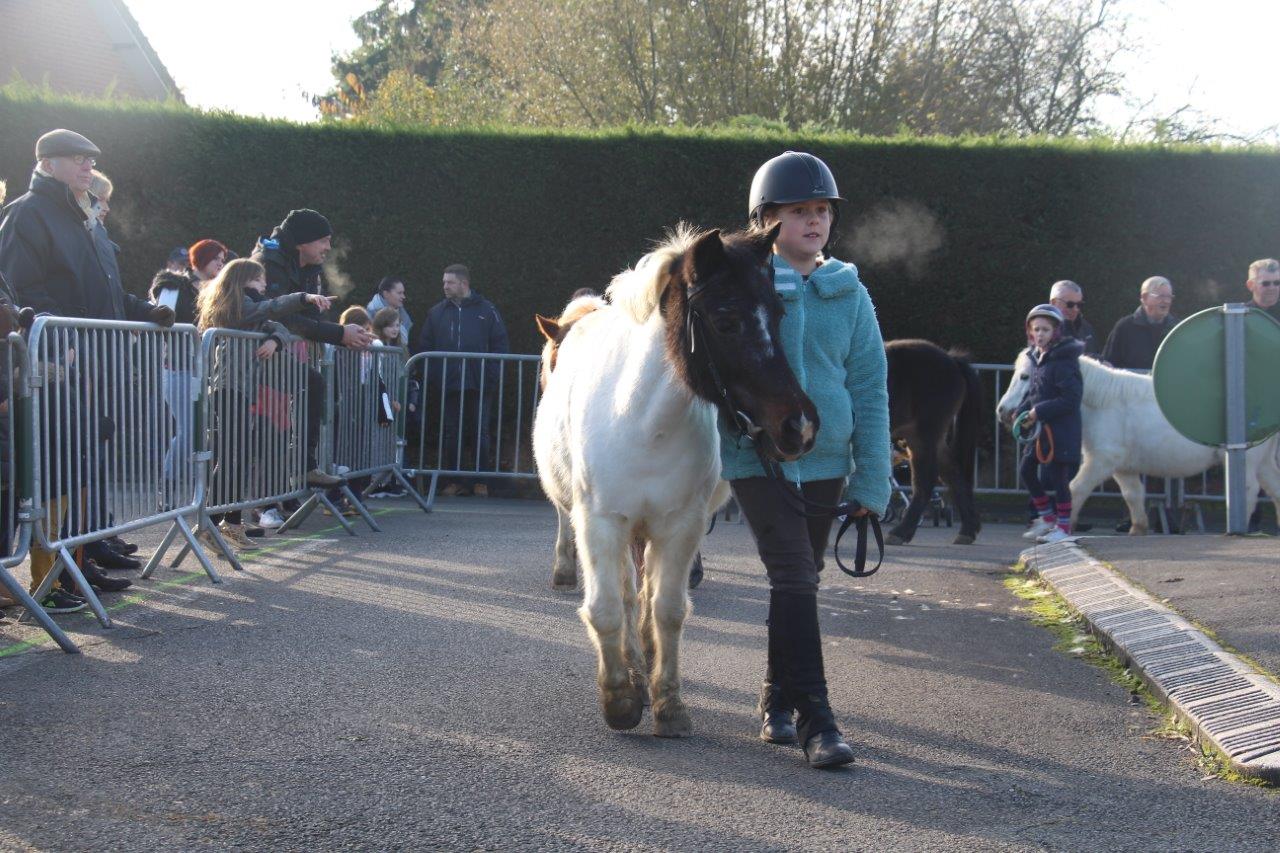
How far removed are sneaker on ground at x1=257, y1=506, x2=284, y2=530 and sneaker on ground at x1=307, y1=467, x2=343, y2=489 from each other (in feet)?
1.94

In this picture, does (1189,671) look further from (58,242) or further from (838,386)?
(58,242)

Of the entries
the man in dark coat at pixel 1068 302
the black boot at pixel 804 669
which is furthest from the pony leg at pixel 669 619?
the man in dark coat at pixel 1068 302

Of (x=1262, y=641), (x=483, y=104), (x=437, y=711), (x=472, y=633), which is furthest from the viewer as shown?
(x=483, y=104)

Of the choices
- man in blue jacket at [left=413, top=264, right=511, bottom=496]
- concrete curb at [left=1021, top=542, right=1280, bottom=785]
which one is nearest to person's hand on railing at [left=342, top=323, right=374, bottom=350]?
man in blue jacket at [left=413, top=264, right=511, bottom=496]

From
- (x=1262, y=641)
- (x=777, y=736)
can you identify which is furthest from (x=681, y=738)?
(x=1262, y=641)

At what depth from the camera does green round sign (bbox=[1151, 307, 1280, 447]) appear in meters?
9.30

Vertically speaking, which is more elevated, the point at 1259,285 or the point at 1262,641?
the point at 1259,285

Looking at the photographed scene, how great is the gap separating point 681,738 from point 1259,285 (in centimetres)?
934

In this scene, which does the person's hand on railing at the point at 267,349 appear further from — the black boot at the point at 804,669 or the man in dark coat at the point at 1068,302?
the man in dark coat at the point at 1068,302

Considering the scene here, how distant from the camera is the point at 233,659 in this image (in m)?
6.23

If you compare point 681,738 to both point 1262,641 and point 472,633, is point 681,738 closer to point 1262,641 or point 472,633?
point 472,633

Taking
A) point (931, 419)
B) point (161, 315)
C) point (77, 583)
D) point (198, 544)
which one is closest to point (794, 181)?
point (77, 583)

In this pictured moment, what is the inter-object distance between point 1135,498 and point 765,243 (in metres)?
9.24

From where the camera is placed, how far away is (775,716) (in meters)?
5.11
